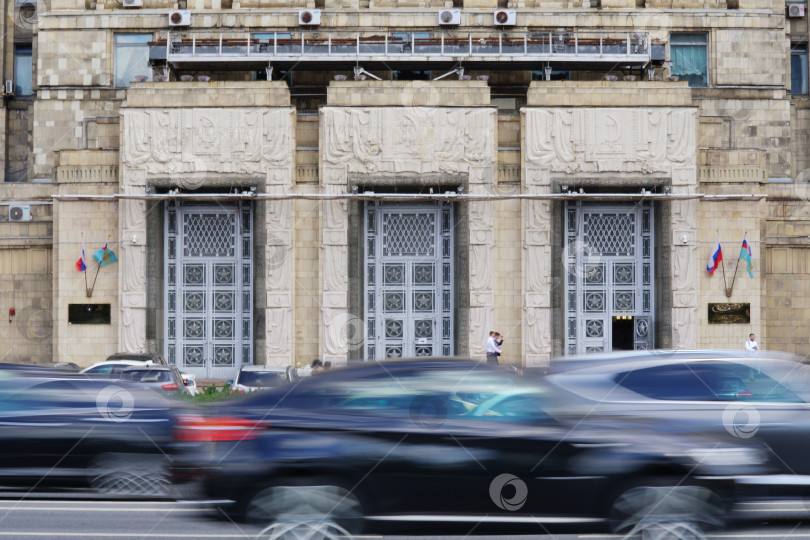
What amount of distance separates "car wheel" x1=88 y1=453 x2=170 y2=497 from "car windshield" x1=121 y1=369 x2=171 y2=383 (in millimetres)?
11597

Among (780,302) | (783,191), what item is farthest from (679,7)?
Answer: (780,302)

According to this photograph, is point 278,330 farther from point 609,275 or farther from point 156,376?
point 609,275

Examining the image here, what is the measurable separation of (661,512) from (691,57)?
107ft

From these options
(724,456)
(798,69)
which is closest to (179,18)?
(798,69)

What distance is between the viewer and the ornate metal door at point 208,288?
3303cm

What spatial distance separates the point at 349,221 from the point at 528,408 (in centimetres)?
2391

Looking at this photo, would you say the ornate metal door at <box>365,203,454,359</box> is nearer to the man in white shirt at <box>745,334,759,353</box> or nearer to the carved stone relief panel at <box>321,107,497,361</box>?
the carved stone relief panel at <box>321,107,497,361</box>

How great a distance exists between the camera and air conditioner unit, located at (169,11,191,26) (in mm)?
37531

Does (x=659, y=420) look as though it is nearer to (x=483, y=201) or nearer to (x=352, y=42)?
(x=483, y=201)

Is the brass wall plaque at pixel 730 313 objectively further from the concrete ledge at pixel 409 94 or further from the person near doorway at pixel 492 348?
the concrete ledge at pixel 409 94

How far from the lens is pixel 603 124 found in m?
32.3

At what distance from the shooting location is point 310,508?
836 cm

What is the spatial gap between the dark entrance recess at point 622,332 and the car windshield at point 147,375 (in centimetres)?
1484

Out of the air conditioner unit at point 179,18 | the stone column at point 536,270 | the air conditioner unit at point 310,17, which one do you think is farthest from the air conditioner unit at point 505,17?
the air conditioner unit at point 179,18
